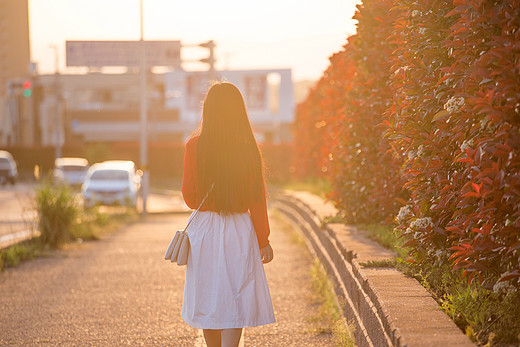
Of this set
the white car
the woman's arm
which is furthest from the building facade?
the woman's arm

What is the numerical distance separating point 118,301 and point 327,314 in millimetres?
2313

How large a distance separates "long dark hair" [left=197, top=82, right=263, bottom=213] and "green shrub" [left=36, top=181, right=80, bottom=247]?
8.66 m

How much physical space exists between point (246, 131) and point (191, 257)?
858 millimetres

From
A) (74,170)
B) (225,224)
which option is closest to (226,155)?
(225,224)

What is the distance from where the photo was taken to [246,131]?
15.7 ft

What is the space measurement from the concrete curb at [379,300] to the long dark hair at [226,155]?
1.13 m

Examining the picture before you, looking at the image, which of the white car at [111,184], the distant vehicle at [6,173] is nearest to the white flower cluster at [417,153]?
the white car at [111,184]

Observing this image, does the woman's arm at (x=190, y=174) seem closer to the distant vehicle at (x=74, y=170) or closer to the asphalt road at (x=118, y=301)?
the asphalt road at (x=118, y=301)

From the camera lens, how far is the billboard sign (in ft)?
80.5

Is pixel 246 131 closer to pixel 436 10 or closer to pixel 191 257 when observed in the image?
pixel 191 257

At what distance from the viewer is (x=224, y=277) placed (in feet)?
15.4

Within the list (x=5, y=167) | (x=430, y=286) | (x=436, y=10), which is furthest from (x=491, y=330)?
(x=5, y=167)

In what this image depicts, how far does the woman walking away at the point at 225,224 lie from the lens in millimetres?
4688

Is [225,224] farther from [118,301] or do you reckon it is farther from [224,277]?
[118,301]
